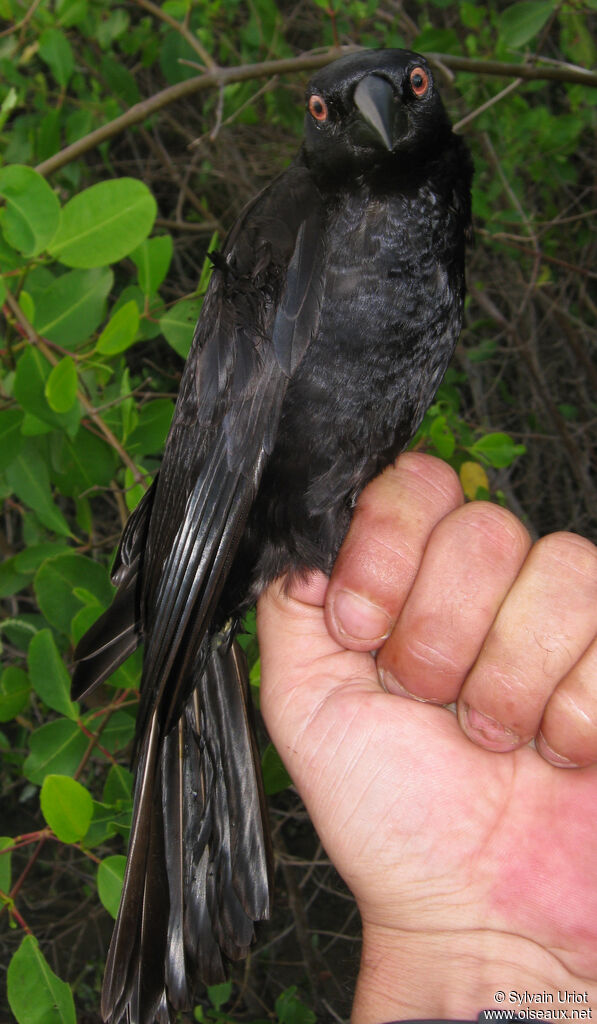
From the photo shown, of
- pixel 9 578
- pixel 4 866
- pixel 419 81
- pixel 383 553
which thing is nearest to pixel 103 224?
pixel 419 81

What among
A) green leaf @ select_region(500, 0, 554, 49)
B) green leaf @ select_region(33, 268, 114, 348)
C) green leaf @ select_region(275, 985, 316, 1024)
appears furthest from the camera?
green leaf @ select_region(500, 0, 554, 49)

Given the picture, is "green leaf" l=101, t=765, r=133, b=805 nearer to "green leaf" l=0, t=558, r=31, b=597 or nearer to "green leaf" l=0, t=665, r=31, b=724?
"green leaf" l=0, t=665, r=31, b=724

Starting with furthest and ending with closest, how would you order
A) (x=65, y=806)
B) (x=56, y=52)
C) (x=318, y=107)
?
(x=56, y=52)
(x=318, y=107)
(x=65, y=806)

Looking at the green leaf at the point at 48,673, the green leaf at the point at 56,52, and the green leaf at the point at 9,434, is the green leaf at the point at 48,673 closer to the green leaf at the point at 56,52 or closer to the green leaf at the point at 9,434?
the green leaf at the point at 9,434

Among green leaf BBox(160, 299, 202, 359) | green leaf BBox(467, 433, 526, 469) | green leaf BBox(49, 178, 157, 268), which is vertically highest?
green leaf BBox(49, 178, 157, 268)

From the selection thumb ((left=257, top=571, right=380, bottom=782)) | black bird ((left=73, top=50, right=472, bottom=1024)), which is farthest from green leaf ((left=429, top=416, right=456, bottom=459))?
thumb ((left=257, top=571, right=380, bottom=782))

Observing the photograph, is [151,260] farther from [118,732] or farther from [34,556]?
[118,732]

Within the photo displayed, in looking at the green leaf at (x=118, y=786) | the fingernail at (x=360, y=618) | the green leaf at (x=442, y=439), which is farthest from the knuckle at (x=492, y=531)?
the green leaf at (x=118, y=786)
